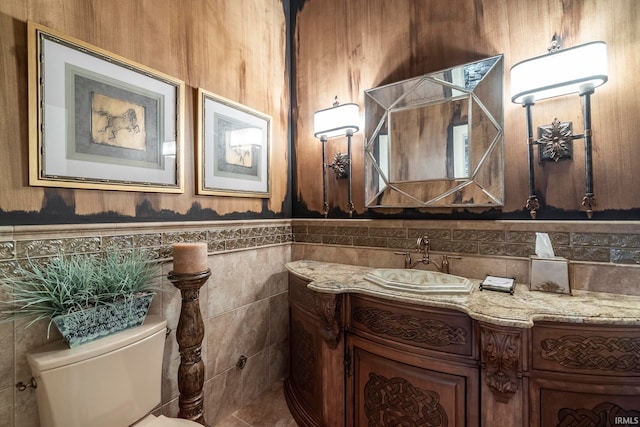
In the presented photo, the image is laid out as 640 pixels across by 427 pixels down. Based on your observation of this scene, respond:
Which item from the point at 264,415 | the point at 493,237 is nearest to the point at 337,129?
the point at 493,237

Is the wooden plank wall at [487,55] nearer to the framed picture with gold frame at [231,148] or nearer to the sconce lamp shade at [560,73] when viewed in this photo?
the sconce lamp shade at [560,73]

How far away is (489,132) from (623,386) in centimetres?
118

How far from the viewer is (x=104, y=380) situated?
1024 millimetres

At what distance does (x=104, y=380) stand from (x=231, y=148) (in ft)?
4.32

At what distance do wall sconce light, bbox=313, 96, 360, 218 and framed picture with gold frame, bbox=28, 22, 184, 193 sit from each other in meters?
0.90

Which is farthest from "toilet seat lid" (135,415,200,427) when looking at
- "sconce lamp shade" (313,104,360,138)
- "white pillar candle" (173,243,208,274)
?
"sconce lamp shade" (313,104,360,138)

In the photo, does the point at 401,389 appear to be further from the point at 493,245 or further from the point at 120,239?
the point at 120,239

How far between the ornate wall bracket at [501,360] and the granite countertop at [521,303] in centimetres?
6

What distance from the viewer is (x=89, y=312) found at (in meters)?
1.01

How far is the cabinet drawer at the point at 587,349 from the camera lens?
93 cm

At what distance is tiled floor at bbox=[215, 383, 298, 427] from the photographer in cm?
166

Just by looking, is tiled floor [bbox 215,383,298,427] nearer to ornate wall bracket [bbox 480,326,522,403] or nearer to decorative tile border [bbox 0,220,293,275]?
decorative tile border [bbox 0,220,293,275]

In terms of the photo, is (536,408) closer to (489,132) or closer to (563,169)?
(563,169)

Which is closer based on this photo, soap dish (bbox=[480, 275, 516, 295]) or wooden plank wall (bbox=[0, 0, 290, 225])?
wooden plank wall (bbox=[0, 0, 290, 225])
